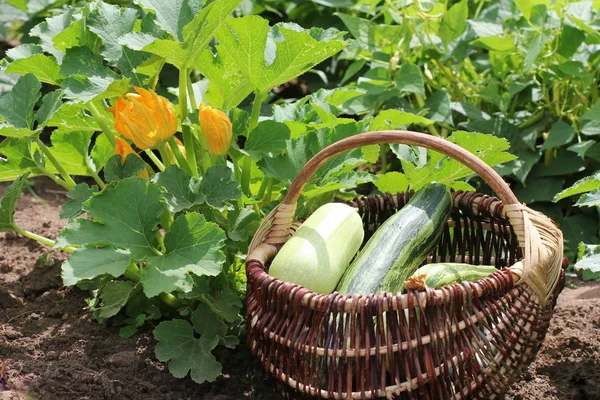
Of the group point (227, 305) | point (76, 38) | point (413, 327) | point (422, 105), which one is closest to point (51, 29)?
point (76, 38)

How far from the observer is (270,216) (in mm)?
2230

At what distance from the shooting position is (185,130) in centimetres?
230

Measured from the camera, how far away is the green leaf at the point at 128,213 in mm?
2080

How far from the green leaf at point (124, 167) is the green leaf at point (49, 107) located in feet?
0.70

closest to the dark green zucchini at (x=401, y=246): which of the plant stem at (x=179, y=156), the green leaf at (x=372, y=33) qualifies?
the plant stem at (x=179, y=156)

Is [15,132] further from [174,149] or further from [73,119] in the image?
[174,149]

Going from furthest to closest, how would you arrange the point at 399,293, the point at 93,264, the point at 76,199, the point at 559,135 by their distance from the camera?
the point at 559,135 → the point at 76,199 → the point at 93,264 → the point at 399,293

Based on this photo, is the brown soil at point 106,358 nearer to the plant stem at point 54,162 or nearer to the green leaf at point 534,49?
the plant stem at point 54,162

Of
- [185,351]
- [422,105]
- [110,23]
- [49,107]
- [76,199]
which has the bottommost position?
[185,351]

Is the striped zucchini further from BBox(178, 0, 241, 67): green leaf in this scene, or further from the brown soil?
BBox(178, 0, 241, 67): green leaf

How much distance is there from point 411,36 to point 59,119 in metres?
1.67

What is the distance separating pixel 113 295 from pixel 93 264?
323 millimetres

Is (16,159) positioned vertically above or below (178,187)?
below

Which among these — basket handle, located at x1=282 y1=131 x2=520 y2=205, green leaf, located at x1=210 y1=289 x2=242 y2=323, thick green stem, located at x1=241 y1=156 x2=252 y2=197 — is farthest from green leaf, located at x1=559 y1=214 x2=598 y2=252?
green leaf, located at x1=210 y1=289 x2=242 y2=323
